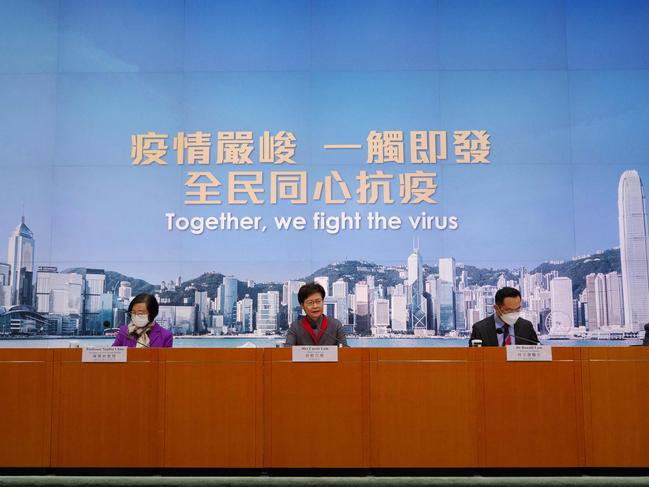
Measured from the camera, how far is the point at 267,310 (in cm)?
567

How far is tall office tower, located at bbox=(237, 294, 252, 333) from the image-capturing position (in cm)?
565

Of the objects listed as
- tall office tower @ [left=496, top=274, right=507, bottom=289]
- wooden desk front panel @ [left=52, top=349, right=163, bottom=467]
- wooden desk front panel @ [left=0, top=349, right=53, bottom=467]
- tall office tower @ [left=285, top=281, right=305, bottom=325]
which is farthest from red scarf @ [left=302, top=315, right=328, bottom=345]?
tall office tower @ [left=496, top=274, right=507, bottom=289]

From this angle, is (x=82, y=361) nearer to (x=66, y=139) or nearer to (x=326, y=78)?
(x=66, y=139)

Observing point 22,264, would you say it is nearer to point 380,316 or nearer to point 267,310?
point 267,310

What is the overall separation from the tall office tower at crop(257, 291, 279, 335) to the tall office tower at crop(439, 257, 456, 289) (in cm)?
145

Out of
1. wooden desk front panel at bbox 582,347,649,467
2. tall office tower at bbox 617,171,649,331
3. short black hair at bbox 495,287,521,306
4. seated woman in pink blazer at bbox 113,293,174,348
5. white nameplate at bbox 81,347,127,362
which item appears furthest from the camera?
tall office tower at bbox 617,171,649,331

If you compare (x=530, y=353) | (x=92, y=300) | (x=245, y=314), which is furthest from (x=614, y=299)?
(x=92, y=300)

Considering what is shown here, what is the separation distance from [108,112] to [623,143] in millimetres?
4576

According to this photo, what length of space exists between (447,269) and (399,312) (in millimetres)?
562

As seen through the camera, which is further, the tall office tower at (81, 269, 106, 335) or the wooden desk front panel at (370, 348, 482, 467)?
the tall office tower at (81, 269, 106, 335)

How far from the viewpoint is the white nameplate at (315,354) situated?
338cm

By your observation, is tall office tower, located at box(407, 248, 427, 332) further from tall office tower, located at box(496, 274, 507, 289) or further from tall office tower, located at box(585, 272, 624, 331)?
tall office tower, located at box(585, 272, 624, 331)

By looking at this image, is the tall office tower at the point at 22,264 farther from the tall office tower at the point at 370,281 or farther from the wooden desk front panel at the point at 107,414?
the tall office tower at the point at 370,281

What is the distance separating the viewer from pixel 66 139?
18.8 ft
